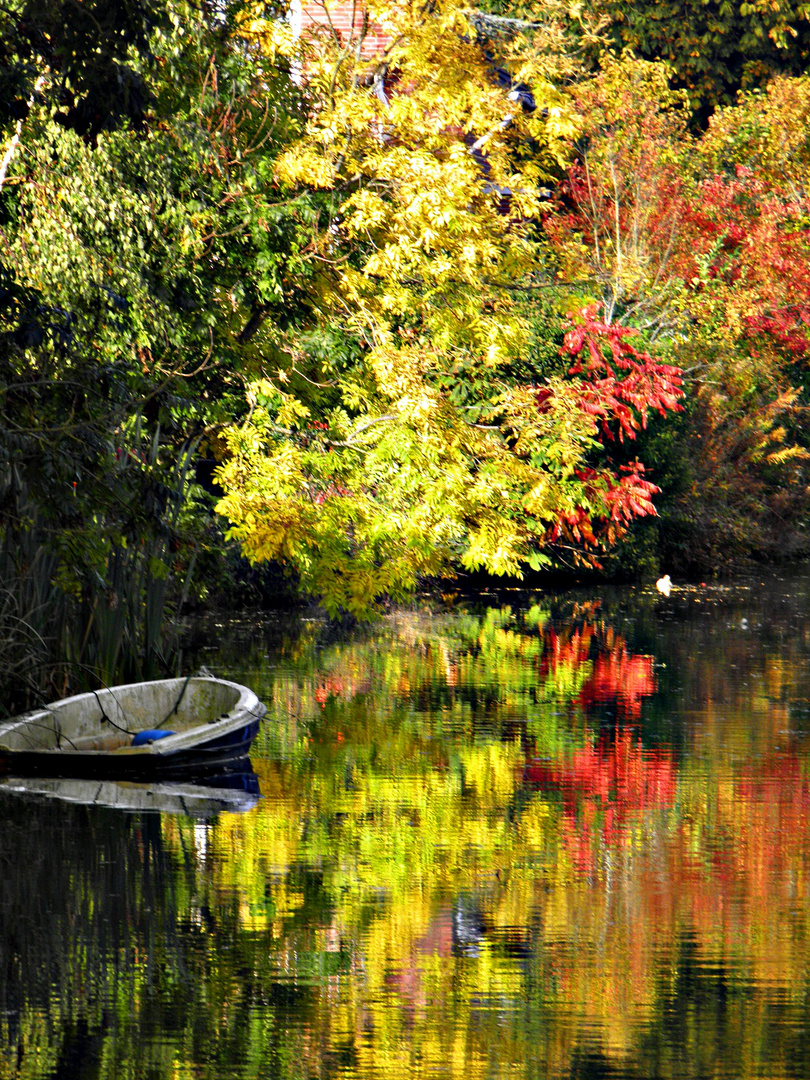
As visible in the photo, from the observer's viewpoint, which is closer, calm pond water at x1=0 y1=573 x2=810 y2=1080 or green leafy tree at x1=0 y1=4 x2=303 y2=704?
calm pond water at x1=0 y1=573 x2=810 y2=1080

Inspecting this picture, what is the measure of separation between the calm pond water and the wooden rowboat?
388 mm

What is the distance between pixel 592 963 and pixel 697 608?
732 inches

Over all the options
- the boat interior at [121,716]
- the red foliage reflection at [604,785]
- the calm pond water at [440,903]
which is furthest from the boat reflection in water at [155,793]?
the red foliage reflection at [604,785]

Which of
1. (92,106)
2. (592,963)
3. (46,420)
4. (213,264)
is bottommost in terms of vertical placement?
(592,963)

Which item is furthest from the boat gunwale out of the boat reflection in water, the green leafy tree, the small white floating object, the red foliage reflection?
the small white floating object

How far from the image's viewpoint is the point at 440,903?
873 cm

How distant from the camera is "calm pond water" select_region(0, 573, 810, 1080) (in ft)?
21.3

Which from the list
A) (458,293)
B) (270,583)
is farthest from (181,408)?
(270,583)

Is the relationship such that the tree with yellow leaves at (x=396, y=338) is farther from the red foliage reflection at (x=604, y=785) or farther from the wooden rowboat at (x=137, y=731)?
the red foliage reflection at (x=604, y=785)

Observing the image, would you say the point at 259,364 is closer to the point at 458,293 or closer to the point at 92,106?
the point at 458,293

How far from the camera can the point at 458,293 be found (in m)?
21.3

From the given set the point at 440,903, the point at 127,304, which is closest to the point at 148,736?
the point at 440,903

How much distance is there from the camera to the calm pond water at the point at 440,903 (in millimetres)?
6488

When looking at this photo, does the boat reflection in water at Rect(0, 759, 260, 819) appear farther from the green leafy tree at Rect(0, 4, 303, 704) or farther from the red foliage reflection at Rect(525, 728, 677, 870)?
the red foliage reflection at Rect(525, 728, 677, 870)
